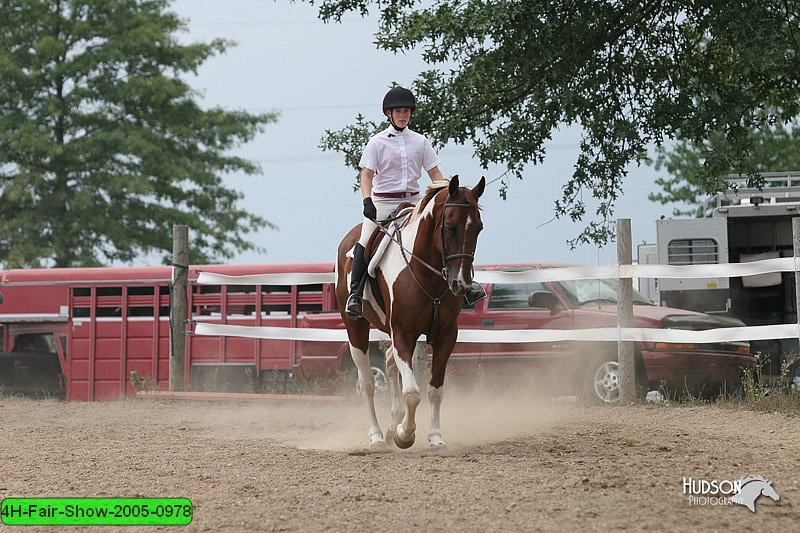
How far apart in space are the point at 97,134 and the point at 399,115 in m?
32.1

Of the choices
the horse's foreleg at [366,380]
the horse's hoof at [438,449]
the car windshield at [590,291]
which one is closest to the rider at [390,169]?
the horse's foreleg at [366,380]

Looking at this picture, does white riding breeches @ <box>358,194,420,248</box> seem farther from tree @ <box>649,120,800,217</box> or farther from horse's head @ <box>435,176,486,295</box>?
tree @ <box>649,120,800,217</box>

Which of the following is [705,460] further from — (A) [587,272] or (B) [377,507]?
(A) [587,272]

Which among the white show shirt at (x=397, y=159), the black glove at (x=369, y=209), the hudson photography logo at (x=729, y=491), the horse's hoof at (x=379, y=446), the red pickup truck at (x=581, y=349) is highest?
the white show shirt at (x=397, y=159)

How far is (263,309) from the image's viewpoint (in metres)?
18.4

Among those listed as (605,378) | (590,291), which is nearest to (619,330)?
(605,378)

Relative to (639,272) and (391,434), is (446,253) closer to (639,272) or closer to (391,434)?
(391,434)

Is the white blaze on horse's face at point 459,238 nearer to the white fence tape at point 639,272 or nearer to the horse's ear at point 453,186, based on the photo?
the horse's ear at point 453,186

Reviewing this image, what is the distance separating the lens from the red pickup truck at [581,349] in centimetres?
1399

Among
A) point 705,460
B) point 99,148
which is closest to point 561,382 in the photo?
point 705,460

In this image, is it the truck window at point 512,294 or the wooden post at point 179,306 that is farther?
the wooden post at point 179,306

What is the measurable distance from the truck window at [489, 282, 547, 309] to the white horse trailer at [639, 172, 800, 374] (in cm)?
215

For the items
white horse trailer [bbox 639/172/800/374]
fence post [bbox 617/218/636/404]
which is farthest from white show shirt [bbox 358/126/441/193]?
white horse trailer [bbox 639/172/800/374]

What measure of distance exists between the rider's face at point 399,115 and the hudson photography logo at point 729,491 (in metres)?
4.14
